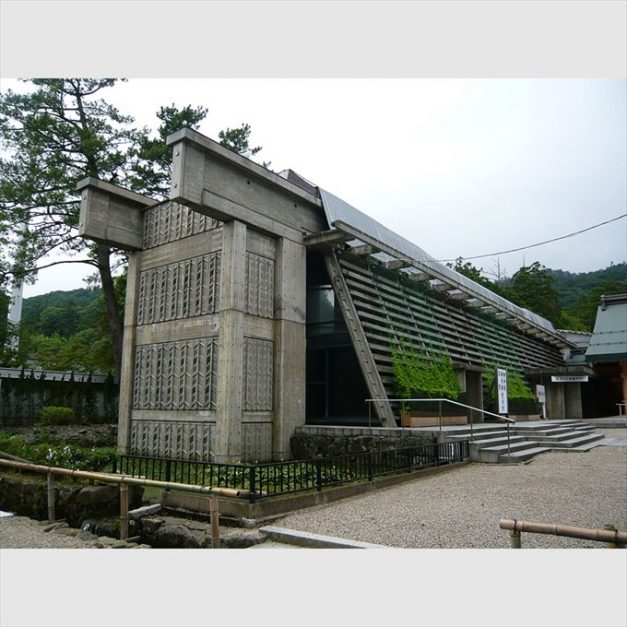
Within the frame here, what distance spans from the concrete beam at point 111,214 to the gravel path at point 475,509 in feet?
34.8

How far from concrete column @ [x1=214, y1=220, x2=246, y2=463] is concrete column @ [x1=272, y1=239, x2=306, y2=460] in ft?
4.03

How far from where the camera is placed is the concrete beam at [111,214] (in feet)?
48.3

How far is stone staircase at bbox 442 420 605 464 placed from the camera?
42.1ft

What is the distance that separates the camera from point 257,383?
13.2 m

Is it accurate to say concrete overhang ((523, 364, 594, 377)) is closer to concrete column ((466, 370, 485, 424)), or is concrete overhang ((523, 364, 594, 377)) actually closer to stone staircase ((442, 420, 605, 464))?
stone staircase ((442, 420, 605, 464))

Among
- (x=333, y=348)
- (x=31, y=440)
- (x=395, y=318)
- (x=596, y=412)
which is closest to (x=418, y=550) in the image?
(x=333, y=348)

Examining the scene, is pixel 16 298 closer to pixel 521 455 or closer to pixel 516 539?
pixel 521 455

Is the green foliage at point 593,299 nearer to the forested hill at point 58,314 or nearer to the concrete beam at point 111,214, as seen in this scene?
the forested hill at point 58,314

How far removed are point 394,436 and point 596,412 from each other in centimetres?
2502

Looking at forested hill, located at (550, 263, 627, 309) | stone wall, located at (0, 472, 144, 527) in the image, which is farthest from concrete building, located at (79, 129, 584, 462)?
forested hill, located at (550, 263, 627, 309)

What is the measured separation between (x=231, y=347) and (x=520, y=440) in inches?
365

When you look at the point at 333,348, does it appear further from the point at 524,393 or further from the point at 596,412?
the point at 596,412

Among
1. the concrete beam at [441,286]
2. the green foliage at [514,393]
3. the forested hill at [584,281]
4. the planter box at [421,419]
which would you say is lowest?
the planter box at [421,419]

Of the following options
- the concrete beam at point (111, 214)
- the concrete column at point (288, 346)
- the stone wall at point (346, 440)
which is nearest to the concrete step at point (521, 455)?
the stone wall at point (346, 440)
